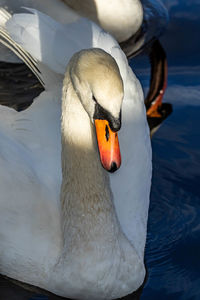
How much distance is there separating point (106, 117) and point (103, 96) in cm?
10

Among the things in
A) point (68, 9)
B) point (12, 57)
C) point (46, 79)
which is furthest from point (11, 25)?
point (68, 9)

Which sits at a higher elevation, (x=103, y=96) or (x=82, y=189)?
(x=103, y=96)

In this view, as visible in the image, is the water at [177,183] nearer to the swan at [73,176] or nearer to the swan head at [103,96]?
the swan at [73,176]

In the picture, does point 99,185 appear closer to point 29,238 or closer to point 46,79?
point 29,238

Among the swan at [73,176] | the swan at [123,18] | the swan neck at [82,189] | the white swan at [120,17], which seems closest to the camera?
the swan at [73,176]

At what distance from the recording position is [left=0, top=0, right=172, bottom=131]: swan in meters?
7.57

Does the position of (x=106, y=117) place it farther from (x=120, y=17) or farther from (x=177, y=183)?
(x=120, y=17)

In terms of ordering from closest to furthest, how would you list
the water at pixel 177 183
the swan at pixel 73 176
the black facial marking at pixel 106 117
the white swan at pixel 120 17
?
the black facial marking at pixel 106 117 < the swan at pixel 73 176 < the water at pixel 177 183 < the white swan at pixel 120 17

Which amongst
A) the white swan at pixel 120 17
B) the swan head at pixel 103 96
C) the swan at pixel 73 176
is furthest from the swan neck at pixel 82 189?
the white swan at pixel 120 17

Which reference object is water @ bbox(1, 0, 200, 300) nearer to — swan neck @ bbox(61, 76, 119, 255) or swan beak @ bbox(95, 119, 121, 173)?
swan neck @ bbox(61, 76, 119, 255)

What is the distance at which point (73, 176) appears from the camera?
14.5 feet

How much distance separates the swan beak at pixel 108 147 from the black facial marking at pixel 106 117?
0.03 meters

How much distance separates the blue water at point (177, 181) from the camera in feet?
16.1

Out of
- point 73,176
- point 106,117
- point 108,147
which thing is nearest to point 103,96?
Result: point 106,117
